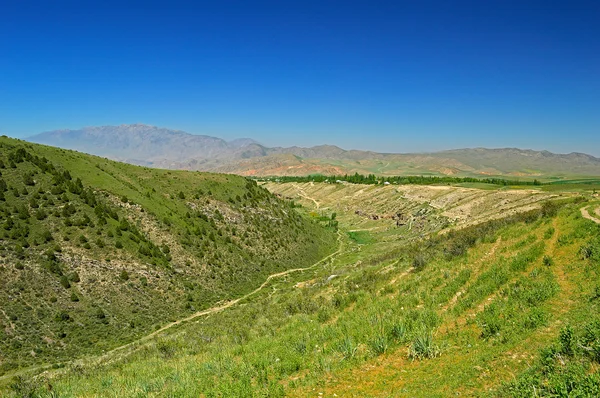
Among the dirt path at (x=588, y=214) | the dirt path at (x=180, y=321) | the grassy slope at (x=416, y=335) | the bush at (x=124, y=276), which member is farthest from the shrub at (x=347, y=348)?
the bush at (x=124, y=276)

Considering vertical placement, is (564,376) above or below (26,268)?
above

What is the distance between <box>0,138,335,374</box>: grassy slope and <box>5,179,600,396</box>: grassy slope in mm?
14268

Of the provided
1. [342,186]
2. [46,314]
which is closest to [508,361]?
[46,314]

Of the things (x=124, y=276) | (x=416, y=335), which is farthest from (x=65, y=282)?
(x=416, y=335)

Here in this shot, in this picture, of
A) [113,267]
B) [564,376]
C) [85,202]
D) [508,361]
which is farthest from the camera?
[85,202]

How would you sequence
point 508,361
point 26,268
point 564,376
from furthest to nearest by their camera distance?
1. point 26,268
2. point 508,361
3. point 564,376

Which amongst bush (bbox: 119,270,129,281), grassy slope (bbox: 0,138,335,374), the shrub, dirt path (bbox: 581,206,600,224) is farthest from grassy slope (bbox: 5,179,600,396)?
bush (bbox: 119,270,129,281)

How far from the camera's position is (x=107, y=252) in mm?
39281

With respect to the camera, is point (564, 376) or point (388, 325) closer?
point (564, 376)

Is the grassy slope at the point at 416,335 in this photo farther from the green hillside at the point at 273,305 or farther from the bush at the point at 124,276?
the bush at the point at 124,276

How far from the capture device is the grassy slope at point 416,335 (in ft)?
31.6

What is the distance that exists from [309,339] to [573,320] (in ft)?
29.6

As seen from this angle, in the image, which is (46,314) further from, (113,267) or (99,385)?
(99,385)

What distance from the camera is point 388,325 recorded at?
527 inches
